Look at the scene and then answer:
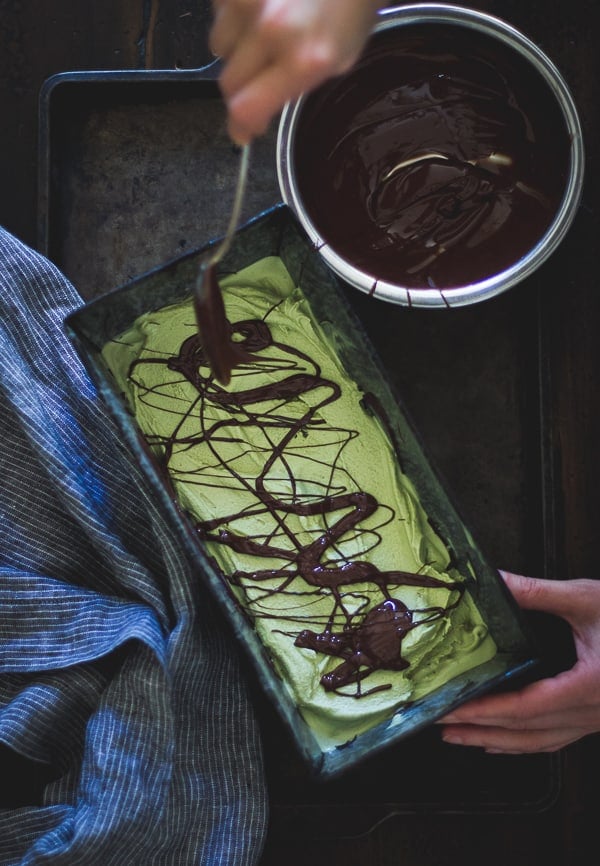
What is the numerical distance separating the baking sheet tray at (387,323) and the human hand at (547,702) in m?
0.06

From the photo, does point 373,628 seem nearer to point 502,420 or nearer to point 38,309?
point 502,420

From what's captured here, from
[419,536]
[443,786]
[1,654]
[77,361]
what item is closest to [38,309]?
[77,361]

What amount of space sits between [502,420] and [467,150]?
0.34 metres

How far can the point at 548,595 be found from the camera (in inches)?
38.4

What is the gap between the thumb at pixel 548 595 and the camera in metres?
0.97

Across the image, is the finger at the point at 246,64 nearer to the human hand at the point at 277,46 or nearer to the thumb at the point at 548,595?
the human hand at the point at 277,46

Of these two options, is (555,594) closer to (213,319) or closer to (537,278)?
(537,278)

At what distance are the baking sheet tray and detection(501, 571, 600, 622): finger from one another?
0.06m

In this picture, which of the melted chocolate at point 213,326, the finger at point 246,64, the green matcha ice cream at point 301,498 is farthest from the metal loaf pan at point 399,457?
the finger at point 246,64

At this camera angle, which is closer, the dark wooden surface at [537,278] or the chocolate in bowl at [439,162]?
the chocolate in bowl at [439,162]

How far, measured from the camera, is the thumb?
3.18 feet

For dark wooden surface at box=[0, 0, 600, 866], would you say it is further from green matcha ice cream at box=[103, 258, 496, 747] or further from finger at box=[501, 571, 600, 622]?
green matcha ice cream at box=[103, 258, 496, 747]

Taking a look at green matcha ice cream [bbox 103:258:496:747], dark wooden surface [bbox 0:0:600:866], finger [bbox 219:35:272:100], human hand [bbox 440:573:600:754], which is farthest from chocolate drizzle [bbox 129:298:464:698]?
finger [bbox 219:35:272:100]

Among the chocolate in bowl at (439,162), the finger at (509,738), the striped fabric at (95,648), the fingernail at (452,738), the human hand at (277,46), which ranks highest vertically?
the human hand at (277,46)
